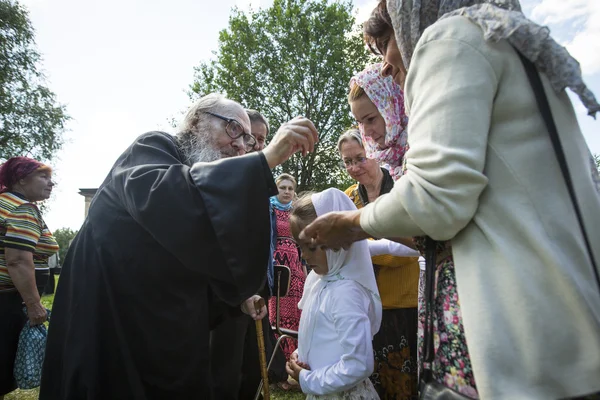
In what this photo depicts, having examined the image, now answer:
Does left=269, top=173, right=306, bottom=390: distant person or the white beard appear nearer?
the white beard

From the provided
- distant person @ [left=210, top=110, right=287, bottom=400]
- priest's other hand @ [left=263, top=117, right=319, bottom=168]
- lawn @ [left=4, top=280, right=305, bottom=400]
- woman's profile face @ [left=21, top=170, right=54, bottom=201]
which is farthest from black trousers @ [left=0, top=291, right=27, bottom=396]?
priest's other hand @ [left=263, top=117, right=319, bottom=168]

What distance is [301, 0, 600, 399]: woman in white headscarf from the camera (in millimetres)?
997

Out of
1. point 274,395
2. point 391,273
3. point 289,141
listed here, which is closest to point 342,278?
point 391,273

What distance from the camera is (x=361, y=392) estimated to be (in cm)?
228

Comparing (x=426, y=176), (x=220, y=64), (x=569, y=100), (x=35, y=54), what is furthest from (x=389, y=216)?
(x=35, y=54)

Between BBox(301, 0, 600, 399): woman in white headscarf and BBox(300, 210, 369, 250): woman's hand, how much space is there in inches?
6.6

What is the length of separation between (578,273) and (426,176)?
1.45ft

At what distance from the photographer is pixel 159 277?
5.97 ft

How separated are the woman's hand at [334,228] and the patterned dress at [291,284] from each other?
3504 mm

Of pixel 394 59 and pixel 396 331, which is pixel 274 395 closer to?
pixel 396 331

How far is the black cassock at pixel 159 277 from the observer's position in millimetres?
1706

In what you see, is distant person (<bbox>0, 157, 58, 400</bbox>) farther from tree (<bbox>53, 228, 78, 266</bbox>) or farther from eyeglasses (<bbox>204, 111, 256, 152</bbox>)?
tree (<bbox>53, 228, 78, 266</bbox>)

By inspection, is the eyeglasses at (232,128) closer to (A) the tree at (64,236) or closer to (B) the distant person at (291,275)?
(B) the distant person at (291,275)

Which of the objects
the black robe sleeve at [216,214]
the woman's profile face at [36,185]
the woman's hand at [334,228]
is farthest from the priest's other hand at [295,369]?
the woman's profile face at [36,185]
